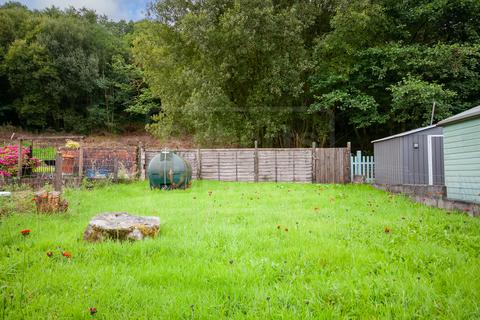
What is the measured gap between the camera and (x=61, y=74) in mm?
30031

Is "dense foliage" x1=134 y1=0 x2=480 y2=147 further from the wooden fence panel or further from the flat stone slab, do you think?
the flat stone slab

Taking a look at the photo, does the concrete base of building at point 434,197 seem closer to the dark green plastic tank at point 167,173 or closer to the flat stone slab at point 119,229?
the flat stone slab at point 119,229

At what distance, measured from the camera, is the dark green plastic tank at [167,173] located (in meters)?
10.7

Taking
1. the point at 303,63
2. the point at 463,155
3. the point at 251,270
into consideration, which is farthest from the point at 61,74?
the point at 251,270

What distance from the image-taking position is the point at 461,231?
4.31 m

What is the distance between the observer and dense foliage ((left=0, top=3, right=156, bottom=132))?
91.4ft

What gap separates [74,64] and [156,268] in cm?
3211

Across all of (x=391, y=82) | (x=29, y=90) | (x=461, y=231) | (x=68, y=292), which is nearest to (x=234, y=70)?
(x=391, y=82)

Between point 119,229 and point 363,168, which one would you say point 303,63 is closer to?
point 363,168

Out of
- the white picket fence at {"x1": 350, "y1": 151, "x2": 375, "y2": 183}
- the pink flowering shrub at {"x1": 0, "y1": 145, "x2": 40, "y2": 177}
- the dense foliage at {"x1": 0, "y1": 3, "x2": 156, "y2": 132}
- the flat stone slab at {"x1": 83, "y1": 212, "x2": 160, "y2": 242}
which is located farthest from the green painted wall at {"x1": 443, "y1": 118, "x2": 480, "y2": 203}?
the dense foliage at {"x1": 0, "y1": 3, "x2": 156, "y2": 132}

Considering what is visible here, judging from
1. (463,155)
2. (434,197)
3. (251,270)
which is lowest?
(251,270)

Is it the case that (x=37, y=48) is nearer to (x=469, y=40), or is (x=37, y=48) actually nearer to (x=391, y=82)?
(x=391, y=82)

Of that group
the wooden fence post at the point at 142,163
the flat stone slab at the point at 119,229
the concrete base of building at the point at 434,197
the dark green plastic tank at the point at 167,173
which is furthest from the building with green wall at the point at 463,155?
A: the wooden fence post at the point at 142,163

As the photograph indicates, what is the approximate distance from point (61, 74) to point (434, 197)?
108ft
